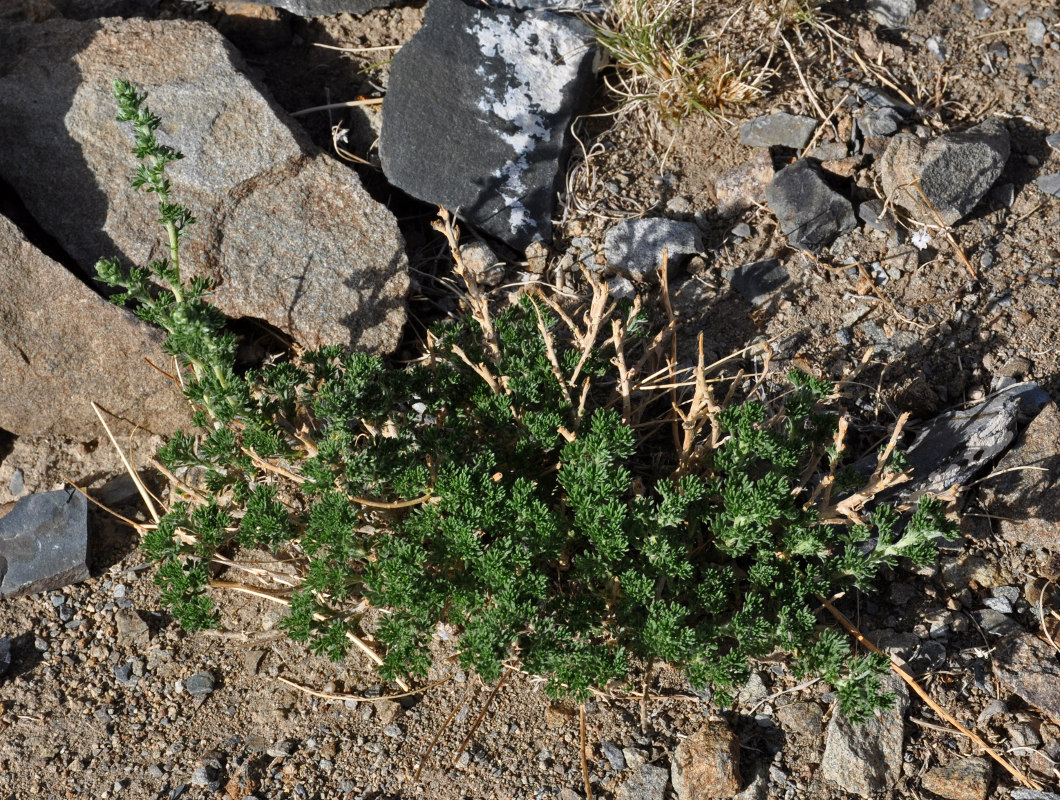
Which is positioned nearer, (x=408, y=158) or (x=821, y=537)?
(x=821, y=537)

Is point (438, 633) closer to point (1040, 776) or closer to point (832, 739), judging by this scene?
point (832, 739)

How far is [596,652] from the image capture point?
9.11ft

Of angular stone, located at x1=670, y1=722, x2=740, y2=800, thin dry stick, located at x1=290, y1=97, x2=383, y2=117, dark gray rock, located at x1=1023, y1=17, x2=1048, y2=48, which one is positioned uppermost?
dark gray rock, located at x1=1023, y1=17, x2=1048, y2=48

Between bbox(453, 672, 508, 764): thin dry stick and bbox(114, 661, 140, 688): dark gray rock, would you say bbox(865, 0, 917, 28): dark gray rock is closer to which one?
bbox(453, 672, 508, 764): thin dry stick

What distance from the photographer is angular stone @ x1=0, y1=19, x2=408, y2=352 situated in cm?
383

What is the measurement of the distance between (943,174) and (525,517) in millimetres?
2446

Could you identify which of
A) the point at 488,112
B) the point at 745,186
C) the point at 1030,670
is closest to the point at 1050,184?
the point at 745,186

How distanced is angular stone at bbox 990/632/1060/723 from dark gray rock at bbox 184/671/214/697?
264cm

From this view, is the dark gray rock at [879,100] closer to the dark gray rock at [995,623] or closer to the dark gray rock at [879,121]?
the dark gray rock at [879,121]

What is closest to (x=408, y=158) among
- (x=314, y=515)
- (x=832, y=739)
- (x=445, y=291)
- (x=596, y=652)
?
(x=445, y=291)

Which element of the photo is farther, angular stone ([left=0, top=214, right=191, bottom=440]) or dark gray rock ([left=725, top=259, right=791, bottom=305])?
dark gray rock ([left=725, top=259, right=791, bottom=305])

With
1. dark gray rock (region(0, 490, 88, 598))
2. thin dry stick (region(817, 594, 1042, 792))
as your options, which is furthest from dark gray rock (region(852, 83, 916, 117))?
dark gray rock (region(0, 490, 88, 598))

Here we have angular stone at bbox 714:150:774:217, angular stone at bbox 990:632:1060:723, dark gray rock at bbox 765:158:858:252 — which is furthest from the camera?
angular stone at bbox 714:150:774:217

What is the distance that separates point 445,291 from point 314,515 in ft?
4.74
